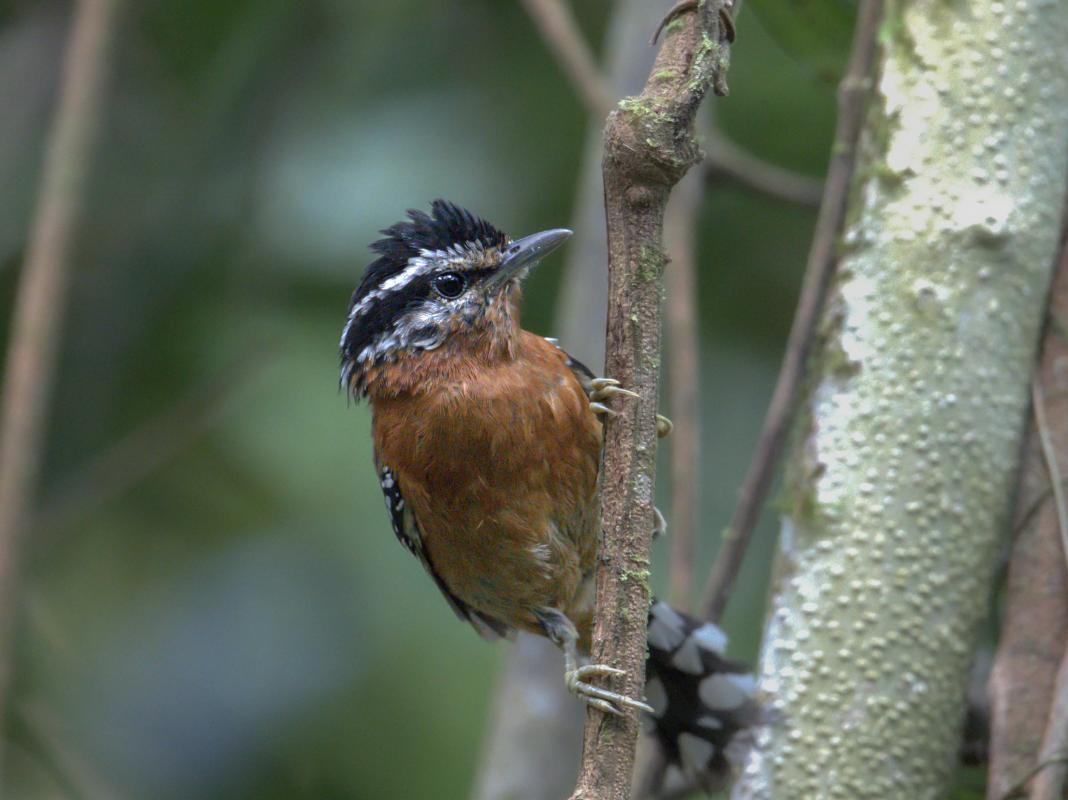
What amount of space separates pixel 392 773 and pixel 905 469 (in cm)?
317

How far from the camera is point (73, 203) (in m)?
4.62

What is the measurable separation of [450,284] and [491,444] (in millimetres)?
522

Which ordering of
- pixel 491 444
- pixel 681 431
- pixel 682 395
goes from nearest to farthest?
pixel 491 444
pixel 681 431
pixel 682 395

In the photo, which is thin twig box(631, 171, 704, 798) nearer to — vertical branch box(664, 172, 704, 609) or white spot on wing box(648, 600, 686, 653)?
vertical branch box(664, 172, 704, 609)

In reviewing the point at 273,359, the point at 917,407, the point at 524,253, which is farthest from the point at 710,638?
the point at 273,359

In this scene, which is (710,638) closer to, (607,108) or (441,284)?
(441,284)

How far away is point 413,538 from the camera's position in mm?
3885

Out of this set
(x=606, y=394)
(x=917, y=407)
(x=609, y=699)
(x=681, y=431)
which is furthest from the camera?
(x=681, y=431)

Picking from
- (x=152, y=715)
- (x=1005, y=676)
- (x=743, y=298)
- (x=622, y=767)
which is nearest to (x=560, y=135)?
(x=743, y=298)

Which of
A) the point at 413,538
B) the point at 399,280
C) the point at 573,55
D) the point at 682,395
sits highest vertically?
the point at 573,55

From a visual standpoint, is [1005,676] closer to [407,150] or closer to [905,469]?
[905,469]

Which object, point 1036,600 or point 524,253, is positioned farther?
point 524,253

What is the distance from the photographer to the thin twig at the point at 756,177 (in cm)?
498

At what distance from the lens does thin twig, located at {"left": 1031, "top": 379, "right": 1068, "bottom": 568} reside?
320cm
